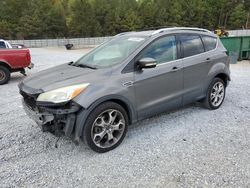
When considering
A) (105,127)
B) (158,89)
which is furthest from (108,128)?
(158,89)

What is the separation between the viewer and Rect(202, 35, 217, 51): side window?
4.63 meters

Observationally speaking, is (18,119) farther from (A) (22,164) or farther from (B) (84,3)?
(B) (84,3)

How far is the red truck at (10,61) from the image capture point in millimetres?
7859

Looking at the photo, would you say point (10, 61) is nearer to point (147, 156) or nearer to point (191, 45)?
point (191, 45)

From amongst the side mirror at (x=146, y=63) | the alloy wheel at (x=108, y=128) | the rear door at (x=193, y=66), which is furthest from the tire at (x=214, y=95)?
the alloy wheel at (x=108, y=128)

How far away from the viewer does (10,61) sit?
26.1ft

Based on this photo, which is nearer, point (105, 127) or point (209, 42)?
point (105, 127)

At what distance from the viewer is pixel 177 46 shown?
410cm

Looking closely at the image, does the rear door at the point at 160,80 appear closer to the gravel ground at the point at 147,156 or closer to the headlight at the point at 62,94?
the gravel ground at the point at 147,156

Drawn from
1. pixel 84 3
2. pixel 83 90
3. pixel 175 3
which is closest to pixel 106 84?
pixel 83 90

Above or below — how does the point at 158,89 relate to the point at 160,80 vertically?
below

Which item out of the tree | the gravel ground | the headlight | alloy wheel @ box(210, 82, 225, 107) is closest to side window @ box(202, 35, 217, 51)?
alloy wheel @ box(210, 82, 225, 107)

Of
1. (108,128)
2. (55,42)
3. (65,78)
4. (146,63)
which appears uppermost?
(146,63)

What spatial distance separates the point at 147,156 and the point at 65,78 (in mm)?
1545
